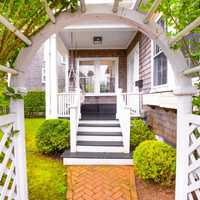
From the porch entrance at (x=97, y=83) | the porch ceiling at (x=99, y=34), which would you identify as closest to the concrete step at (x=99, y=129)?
the porch ceiling at (x=99, y=34)

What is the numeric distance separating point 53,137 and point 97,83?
5440 mm

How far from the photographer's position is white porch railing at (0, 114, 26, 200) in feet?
5.93

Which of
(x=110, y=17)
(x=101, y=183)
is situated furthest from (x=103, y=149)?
(x=110, y=17)

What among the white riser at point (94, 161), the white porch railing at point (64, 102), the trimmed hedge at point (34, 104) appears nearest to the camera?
the white riser at point (94, 161)

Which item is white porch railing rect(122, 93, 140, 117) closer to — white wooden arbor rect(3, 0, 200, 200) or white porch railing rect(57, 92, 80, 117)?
white porch railing rect(57, 92, 80, 117)

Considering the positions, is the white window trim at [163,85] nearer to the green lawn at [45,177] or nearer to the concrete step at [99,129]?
the concrete step at [99,129]

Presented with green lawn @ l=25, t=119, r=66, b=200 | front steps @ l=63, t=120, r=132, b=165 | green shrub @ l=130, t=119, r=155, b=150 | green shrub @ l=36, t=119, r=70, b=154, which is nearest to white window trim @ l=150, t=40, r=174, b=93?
green shrub @ l=130, t=119, r=155, b=150

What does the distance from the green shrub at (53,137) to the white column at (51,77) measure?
4.62ft

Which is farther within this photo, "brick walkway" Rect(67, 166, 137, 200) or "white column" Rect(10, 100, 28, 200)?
"brick walkway" Rect(67, 166, 137, 200)

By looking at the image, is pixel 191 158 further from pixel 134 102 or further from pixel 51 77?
pixel 51 77

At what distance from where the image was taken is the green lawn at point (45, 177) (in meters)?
3.47

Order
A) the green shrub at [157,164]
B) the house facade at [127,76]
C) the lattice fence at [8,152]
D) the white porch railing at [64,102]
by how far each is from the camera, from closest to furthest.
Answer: the lattice fence at [8,152], the green shrub at [157,164], the house facade at [127,76], the white porch railing at [64,102]

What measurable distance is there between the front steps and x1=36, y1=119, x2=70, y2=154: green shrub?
35 cm

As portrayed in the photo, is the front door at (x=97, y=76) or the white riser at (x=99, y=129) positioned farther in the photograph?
the front door at (x=97, y=76)
